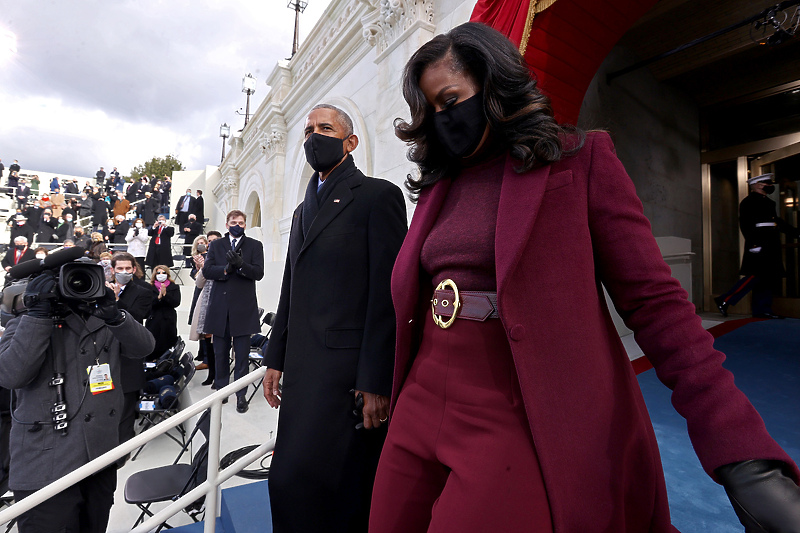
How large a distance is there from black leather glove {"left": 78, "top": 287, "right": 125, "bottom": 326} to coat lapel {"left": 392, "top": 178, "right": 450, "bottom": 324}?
6.51 feet

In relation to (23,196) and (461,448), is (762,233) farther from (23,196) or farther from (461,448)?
(23,196)

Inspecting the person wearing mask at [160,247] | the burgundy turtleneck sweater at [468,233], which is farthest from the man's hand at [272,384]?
the person wearing mask at [160,247]

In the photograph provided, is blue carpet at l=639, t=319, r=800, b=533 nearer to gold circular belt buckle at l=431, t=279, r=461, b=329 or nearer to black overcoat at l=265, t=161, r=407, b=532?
black overcoat at l=265, t=161, r=407, b=532

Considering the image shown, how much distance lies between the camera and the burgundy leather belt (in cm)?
103

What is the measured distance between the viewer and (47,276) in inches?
91.1

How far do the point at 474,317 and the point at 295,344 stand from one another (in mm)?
961

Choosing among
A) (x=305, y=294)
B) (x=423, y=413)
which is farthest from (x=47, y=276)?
(x=423, y=413)

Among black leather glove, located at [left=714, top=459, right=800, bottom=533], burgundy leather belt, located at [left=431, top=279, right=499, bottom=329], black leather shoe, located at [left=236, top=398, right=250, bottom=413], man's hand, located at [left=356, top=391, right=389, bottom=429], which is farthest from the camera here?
black leather shoe, located at [left=236, top=398, right=250, bottom=413]

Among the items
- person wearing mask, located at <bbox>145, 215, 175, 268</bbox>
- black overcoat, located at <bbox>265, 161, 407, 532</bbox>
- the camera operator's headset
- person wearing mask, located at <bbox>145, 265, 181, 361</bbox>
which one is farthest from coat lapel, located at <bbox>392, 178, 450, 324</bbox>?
person wearing mask, located at <bbox>145, 215, 175, 268</bbox>

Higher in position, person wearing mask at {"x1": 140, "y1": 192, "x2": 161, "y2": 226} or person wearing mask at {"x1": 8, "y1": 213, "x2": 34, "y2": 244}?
person wearing mask at {"x1": 140, "y1": 192, "x2": 161, "y2": 226}

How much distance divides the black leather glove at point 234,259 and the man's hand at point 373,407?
11.5 feet

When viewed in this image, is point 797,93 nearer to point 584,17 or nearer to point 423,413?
point 584,17

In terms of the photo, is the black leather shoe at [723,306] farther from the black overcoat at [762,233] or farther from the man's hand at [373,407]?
the man's hand at [373,407]

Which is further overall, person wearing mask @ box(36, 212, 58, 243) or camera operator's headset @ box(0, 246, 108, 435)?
person wearing mask @ box(36, 212, 58, 243)
